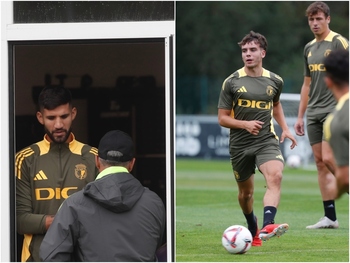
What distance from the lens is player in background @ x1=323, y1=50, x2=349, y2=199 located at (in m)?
5.55

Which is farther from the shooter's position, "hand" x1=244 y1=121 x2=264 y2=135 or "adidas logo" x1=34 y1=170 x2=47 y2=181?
"hand" x1=244 y1=121 x2=264 y2=135

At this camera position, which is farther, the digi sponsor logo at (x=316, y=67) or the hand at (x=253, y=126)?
the digi sponsor logo at (x=316, y=67)

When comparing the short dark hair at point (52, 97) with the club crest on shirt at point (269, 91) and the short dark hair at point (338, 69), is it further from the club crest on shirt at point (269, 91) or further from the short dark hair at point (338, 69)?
the club crest on shirt at point (269, 91)

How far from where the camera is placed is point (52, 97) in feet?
22.7

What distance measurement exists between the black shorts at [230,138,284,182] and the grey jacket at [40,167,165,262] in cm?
392

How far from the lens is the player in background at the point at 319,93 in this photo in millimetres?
10258

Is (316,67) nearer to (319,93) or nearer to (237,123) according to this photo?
(319,93)

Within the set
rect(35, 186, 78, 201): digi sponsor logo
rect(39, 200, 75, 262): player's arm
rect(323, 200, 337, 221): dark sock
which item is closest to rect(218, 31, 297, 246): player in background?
rect(323, 200, 337, 221): dark sock

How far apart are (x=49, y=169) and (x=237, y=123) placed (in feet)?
9.57

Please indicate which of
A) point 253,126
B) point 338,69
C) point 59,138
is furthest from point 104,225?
point 253,126

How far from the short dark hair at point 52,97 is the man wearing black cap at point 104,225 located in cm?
130

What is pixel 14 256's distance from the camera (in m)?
6.63

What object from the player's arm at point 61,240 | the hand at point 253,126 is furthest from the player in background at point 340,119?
the hand at point 253,126

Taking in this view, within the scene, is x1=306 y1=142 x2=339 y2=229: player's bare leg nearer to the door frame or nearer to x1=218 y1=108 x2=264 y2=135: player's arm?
x1=218 y1=108 x2=264 y2=135: player's arm
